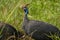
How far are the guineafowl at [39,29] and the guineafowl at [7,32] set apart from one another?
A: 1.23 ft

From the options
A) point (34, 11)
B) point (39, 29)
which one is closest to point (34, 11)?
point (34, 11)

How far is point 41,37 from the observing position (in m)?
6.97

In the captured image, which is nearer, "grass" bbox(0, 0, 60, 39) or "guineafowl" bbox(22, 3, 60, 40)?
"guineafowl" bbox(22, 3, 60, 40)

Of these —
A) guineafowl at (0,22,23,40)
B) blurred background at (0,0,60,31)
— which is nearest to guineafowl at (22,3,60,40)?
blurred background at (0,0,60,31)

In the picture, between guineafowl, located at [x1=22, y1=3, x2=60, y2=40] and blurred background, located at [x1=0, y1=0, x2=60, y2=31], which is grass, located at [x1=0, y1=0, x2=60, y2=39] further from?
guineafowl, located at [x1=22, y1=3, x2=60, y2=40]

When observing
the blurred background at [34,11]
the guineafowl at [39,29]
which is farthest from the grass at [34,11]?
the guineafowl at [39,29]

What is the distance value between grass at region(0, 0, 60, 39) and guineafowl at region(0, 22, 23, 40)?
226 millimetres

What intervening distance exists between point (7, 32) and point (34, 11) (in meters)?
1.63

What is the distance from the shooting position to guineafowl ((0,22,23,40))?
6545 mm

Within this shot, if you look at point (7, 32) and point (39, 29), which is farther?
point (39, 29)

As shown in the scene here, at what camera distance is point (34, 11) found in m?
8.13

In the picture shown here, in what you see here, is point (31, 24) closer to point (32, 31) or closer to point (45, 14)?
point (32, 31)

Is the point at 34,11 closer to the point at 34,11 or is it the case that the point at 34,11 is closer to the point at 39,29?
the point at 34,11

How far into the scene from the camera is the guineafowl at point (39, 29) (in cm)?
685
